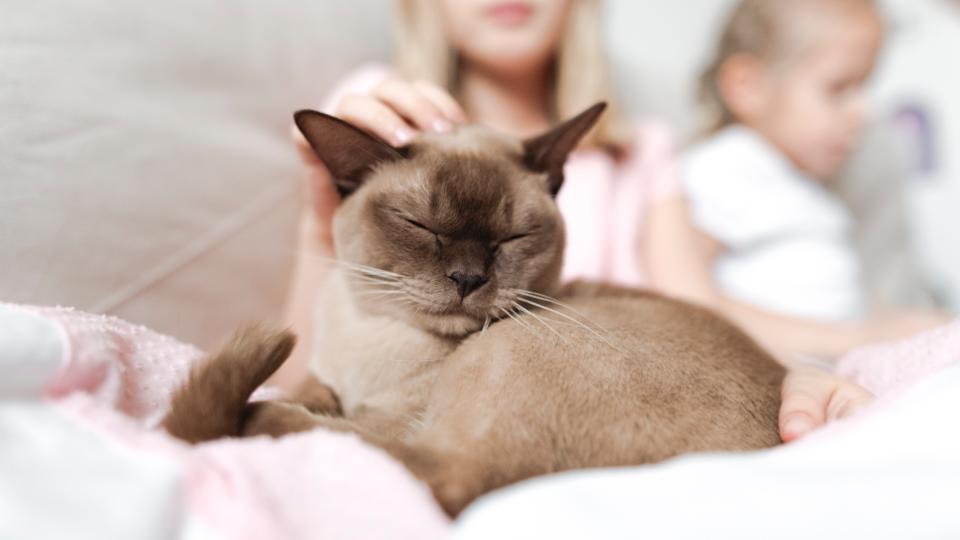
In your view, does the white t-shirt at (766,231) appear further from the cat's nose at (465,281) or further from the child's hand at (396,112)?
the cat's nose at (465,281)

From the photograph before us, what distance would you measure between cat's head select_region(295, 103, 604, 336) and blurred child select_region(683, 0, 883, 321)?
1032 mm

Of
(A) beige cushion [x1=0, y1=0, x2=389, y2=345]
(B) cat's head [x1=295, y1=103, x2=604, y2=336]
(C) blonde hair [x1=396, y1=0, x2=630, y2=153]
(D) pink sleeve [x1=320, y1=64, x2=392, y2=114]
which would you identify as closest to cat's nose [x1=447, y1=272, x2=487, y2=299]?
(B) cat's head [x1=295, y1=103, x2=604, y2=336]

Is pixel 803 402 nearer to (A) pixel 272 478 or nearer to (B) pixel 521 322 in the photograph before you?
(B) pixel 521 322

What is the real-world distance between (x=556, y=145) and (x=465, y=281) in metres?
0.28

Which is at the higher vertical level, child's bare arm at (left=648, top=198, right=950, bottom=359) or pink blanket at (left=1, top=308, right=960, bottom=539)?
Result: pink blanket at (left=1, top=308, right=960, bottom=539)

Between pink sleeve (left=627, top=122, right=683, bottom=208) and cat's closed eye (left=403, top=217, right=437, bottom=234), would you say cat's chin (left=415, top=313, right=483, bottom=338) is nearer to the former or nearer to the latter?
cat's closed eye (left=403, top=217, right=437, bottom=234)

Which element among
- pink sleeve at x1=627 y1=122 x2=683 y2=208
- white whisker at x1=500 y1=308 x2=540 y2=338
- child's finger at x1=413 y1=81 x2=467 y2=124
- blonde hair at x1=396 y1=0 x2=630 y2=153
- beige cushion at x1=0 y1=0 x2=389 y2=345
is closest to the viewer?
white whisker at x1=500 y1=308 x2=540 y2=338

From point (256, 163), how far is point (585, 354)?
2.82 feet

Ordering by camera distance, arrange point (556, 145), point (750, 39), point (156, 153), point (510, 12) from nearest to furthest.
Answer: point (556, 145), point (156, 153), point (510, 12), point (750, 39)

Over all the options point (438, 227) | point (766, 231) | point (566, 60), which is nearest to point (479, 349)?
point (438, 227)

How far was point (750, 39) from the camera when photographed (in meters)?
1.93

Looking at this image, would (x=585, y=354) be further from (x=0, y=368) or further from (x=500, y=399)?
(x=0, y=368)

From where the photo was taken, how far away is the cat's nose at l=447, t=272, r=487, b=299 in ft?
2.68

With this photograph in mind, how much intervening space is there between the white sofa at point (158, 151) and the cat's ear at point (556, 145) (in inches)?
23.7
